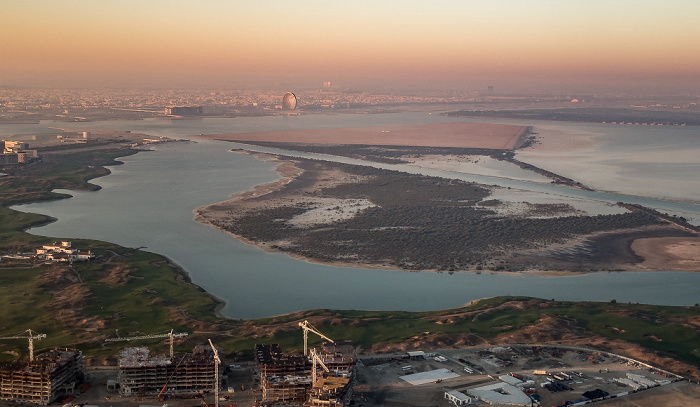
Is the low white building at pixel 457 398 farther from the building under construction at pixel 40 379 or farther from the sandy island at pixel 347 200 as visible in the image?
the sandy island at pixel 347 200

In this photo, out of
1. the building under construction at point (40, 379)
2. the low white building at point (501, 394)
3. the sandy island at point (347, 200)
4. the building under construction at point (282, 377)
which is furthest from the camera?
the sandy island at point (347, 200)

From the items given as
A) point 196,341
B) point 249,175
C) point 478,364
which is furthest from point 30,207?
point 478,364

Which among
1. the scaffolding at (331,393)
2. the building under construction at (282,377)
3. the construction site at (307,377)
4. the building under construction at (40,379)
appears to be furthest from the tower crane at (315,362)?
the building under construction at (40,379)

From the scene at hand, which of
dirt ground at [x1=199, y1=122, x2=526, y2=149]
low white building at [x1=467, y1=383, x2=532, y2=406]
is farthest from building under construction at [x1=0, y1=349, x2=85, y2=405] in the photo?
dirt ground at [x1=199, y1=122, x2=526, y2=149]

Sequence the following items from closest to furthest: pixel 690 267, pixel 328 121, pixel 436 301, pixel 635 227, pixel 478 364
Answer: pixel 478 364 → pixel 436 301 → pixel 690 267 → pixel 635 227 → pixel 328 121

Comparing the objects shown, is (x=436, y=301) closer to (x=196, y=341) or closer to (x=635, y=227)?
(x=196, y=341)

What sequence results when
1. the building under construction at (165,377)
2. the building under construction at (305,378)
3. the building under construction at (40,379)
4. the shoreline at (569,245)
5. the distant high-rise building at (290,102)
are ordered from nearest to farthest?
the building under construction at (305,378) < the building under construction at (40,379) < the building under construction at (165,377) < the shoreline at (569,245) < the distant high-rise building at (290,102)

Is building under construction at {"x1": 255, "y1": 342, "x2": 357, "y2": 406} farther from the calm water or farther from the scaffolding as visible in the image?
the calm water

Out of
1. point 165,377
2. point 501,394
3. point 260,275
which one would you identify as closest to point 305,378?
point 165,377
